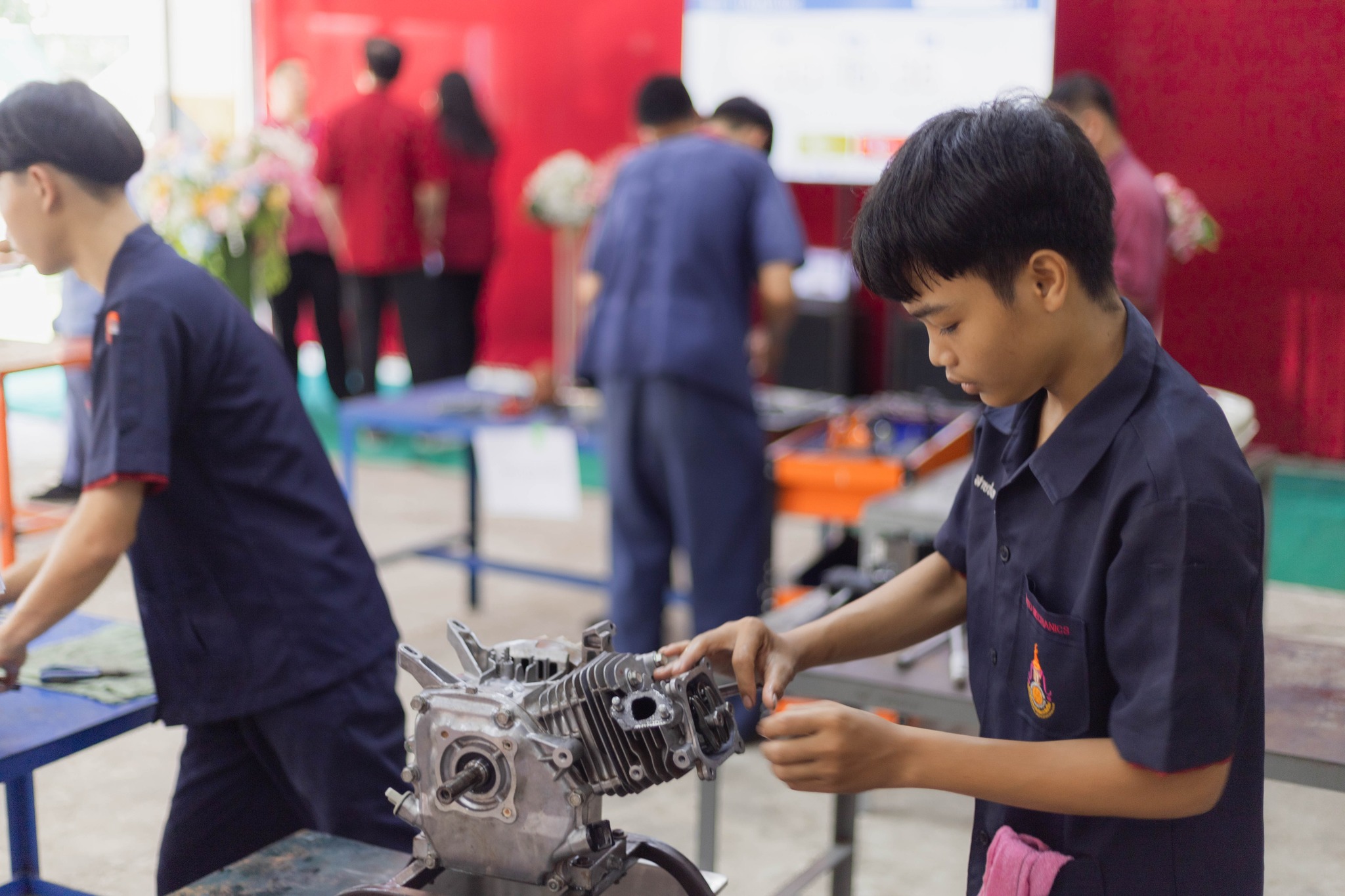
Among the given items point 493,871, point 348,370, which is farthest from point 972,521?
point 348,370

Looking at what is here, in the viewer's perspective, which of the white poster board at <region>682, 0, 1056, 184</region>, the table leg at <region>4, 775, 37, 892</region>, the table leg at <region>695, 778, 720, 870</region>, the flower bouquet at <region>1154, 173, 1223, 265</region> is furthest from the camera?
the white poster board at <region>682, 0, 1056, 184</region>

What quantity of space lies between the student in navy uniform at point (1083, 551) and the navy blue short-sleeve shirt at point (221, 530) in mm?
733

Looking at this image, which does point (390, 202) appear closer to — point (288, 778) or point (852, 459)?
point (852, 459)

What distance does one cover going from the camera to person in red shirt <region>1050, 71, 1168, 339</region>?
145 inches

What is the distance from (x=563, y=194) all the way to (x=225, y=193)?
1408 mm

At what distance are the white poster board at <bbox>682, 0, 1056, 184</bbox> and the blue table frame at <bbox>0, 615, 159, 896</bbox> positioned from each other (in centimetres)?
395

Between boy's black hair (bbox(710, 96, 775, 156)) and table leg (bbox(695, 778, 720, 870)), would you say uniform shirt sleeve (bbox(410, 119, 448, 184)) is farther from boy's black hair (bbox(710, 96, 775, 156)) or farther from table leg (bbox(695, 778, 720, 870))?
table leg (bbox(695, 778, 720, 870))

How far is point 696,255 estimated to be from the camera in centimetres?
331

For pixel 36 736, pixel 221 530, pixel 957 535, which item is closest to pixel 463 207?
pixel 221 530

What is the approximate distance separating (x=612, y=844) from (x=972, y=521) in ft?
1.60

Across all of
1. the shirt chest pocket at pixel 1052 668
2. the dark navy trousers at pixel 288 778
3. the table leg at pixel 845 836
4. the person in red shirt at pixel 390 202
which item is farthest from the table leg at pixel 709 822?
the person in red shirt at pixel 390 202

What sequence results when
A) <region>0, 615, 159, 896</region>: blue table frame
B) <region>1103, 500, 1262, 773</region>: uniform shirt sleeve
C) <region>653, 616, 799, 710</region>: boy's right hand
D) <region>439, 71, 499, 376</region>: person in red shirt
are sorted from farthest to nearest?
1. <region>439, 71, 499, 376</region>: person in red shirt
2. <region>0, 615, 159, 896</region>: blue table frame
3. <region>653, 616, 799, 710</region>: boy's right hand
4. <region>1103, 500, 1262, 773</region>: uniform shirt sleeve

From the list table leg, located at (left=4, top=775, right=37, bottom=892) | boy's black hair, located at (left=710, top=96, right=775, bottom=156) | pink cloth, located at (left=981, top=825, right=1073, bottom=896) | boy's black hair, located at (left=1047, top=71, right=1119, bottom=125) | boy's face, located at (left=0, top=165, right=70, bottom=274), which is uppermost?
boy's black hair, located at (left=1047, top=71, right=1119, bottom=125)

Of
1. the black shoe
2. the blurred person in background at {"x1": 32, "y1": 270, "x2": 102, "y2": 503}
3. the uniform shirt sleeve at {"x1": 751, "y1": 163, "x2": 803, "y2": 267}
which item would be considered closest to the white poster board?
the uniform shirt sleeve at {"x1": 751, "y1": 163, "x2": 803, "y2": 267}
